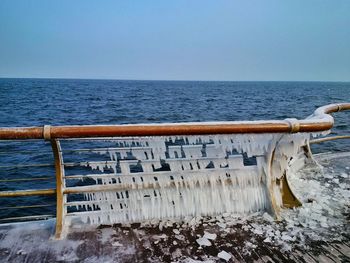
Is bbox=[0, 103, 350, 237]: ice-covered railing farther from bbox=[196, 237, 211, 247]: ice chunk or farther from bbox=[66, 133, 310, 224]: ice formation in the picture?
bbox=[196, 237, 211, 247]: ice chunk

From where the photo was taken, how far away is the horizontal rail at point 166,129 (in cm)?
198

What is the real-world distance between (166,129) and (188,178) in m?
0.69

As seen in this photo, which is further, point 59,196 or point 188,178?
point 188,178

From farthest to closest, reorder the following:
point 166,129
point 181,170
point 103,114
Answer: point 103,114
point 181,170
point 166,129

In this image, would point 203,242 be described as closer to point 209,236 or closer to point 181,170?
point 209,236

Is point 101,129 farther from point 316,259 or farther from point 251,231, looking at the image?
point 316,259

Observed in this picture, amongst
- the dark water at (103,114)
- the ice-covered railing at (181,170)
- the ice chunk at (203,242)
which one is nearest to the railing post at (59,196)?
the ice-covered railing at (181,170)

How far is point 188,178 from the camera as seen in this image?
8.58 ft

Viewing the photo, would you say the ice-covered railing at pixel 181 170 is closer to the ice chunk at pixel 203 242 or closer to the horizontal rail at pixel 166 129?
the horizontal rail at pixel 166 129

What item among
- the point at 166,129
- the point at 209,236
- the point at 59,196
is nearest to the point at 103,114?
the point at 59,196

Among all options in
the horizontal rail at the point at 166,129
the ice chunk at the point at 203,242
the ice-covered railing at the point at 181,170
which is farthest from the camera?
the ice chunk at the point at 203,242

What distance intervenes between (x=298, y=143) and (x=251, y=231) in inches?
37.3

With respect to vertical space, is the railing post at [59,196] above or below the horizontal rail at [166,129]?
below

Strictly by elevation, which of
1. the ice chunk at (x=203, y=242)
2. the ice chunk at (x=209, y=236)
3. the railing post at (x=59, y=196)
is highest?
the railing post at (x=59, y=196)
